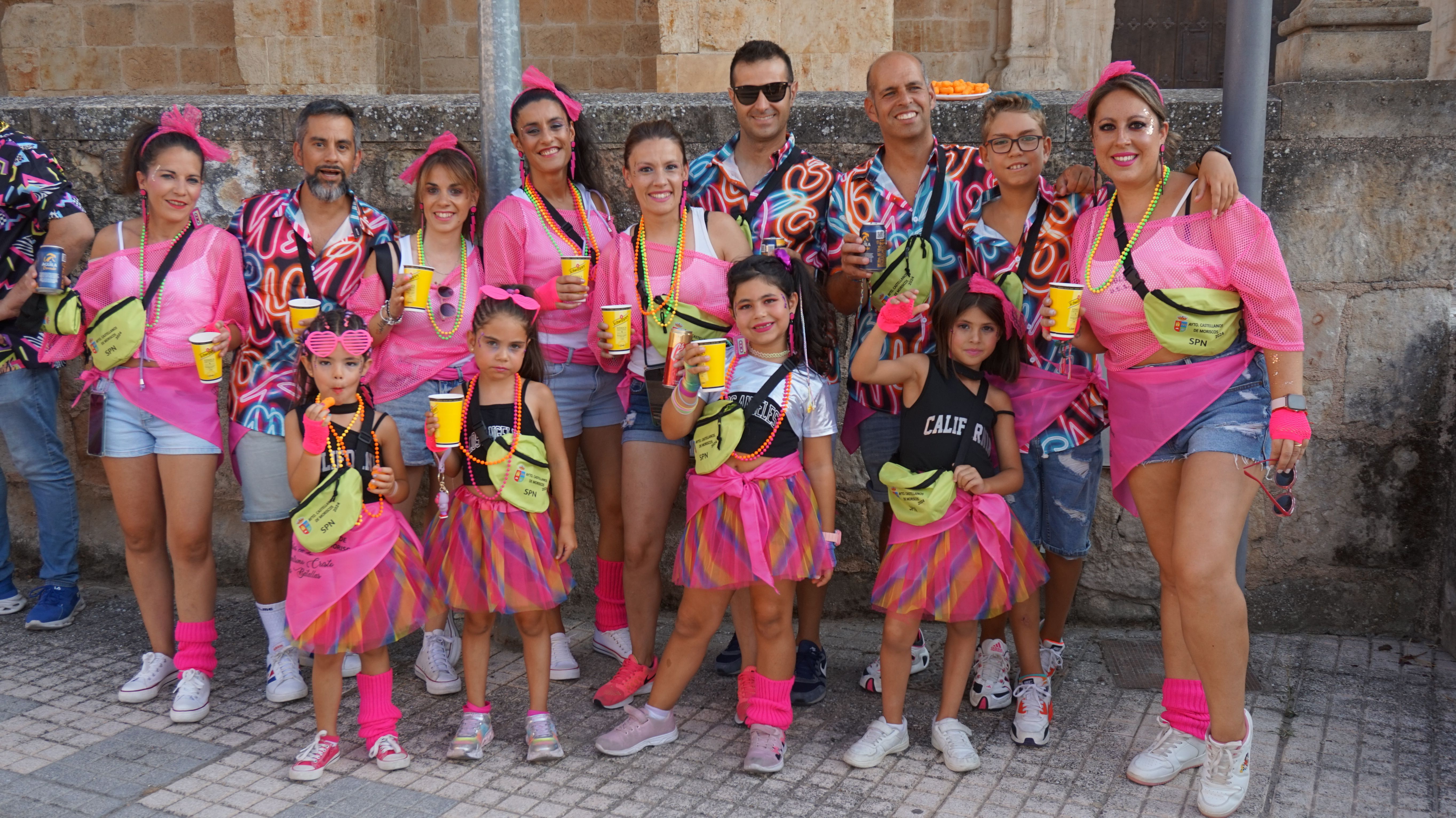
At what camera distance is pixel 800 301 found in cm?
371

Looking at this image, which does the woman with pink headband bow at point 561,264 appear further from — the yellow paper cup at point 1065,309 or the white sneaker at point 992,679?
the yellow paper cup at point 1065,309

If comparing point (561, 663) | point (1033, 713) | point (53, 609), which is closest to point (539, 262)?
point (561, 663)

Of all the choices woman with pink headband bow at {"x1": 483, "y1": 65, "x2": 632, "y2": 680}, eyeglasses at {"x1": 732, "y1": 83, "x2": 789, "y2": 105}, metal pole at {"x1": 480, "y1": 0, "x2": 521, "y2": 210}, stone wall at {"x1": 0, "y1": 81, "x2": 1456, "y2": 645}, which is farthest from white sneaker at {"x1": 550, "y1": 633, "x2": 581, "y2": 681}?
eyeglasses at {"x1": 732, "y1": 83, "x2": 789, "y2": 105}

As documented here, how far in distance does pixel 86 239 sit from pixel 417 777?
2.57 meters

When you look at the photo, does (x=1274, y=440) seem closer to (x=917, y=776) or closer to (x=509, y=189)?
(x=917, y=776)

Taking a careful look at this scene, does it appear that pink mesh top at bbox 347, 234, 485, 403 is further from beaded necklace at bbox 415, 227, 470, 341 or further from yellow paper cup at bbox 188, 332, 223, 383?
yellow paper cup at bbox 188, 332, 223, 383

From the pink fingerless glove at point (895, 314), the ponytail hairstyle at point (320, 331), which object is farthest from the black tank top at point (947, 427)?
the ponytail hairstyle at point (320, 331)

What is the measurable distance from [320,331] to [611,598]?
147cm

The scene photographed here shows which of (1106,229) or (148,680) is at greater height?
(1106,229)

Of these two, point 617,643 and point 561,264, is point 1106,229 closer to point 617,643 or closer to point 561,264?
point 561,264

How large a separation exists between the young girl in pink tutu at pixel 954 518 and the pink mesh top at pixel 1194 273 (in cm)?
33

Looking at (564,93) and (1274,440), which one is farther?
(564,93)

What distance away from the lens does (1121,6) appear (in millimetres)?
10938

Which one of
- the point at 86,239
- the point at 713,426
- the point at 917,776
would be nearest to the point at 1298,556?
the point at 917,776
